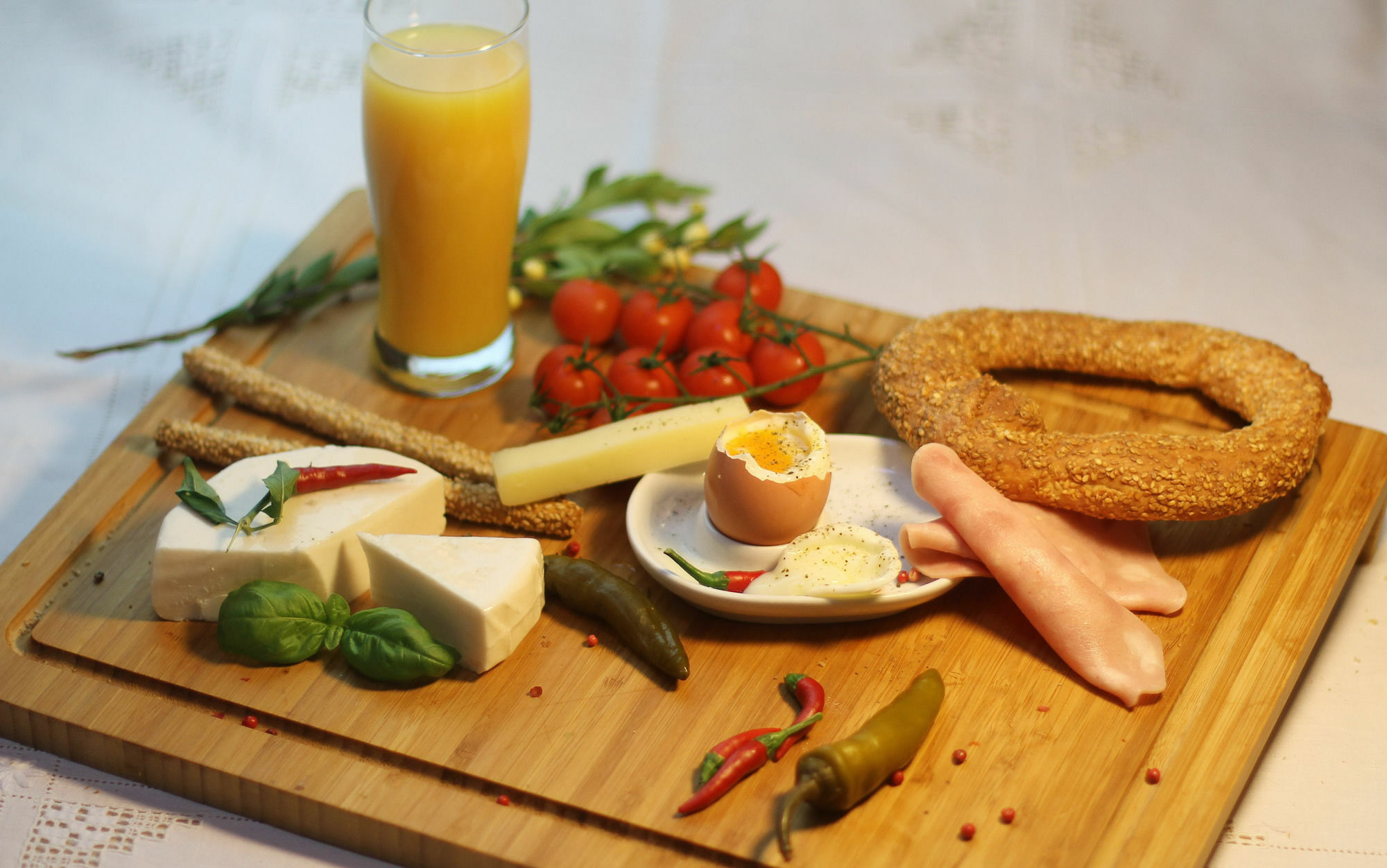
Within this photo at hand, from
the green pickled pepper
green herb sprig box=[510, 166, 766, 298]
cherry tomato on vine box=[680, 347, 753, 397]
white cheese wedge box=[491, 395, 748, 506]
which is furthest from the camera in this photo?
green herb sprig box=[510, 166, 766, 298]

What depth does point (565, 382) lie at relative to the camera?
12.1 ft

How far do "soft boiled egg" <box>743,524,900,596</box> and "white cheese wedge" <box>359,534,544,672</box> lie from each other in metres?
0.53

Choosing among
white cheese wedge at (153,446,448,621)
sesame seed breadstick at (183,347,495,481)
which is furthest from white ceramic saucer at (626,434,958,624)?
white cheese wedge at (153,446,448,621)

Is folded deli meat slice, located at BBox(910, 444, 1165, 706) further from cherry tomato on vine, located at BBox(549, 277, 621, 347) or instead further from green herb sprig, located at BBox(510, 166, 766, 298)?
green herb sprig, located at BBox(510, 166, 766, 298)

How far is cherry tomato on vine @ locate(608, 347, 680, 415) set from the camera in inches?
145

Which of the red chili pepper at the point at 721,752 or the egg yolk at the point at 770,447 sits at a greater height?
the egg yolk at the point at 770,447

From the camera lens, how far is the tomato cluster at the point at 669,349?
12.1 ft

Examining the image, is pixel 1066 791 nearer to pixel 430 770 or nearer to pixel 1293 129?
pixel 430 770

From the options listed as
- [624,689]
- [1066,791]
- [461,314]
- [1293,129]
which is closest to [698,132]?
[461,314]

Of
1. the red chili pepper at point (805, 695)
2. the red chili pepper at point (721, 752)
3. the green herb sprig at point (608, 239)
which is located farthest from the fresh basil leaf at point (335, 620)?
the green herb sprig at point (608, 239)

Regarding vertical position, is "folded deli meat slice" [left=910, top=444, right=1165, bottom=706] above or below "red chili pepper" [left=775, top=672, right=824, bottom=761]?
above

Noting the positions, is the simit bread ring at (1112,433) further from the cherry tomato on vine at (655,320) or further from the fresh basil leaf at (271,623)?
the fresh basil leaf at (271,623)

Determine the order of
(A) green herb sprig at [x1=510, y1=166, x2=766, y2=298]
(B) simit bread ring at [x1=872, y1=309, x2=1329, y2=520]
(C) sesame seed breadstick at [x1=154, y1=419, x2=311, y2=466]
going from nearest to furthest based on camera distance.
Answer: (B) simit bread ring at [x1=872, y1=309, x2=1329, y2=520]
(C) sesame seed breadstick at [x1=154, y1=419, x2=311, y2=466]
(A) green herb sprig at [x1=510, y1=166, x2=766, y2=298]

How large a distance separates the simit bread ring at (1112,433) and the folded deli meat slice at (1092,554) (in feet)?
0.22
